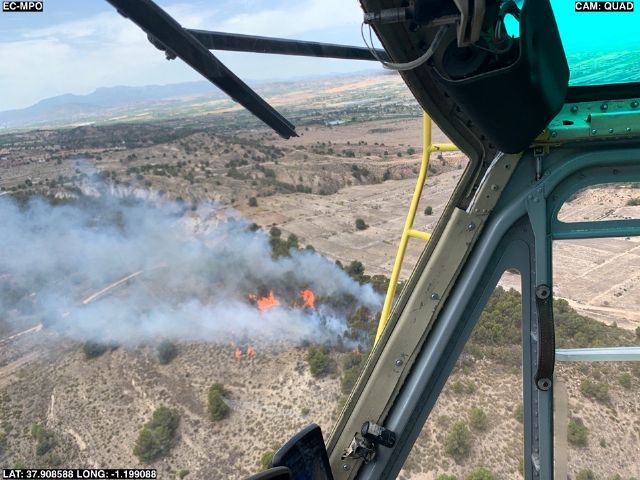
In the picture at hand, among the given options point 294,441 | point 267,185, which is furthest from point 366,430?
point 267,185

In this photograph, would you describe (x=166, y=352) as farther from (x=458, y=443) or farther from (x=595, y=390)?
(x=595, y=390)

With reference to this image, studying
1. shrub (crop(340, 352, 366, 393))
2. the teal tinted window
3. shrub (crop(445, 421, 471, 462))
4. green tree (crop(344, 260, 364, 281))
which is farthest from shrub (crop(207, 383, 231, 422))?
the teal tinted window

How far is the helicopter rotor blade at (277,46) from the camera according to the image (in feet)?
4.83

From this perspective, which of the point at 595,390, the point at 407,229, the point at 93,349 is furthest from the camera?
the point at 93,349

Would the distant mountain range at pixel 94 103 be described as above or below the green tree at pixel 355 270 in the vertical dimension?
above

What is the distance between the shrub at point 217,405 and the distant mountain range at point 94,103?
11256cm

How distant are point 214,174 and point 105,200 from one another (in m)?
10.7

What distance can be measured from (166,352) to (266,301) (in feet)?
20.0

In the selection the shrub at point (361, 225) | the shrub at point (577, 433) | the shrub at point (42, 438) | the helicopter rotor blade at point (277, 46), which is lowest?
the shrub at point (42, 438)

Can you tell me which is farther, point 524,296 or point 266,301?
point 266,301

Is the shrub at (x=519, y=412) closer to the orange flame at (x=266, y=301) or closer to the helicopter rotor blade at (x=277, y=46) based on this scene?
the helicopter rotor blade at (x=277, y=46)

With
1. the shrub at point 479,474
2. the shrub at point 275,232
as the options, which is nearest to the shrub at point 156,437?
the shrub at point 479,474

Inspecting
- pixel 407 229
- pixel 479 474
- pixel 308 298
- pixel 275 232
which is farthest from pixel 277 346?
pixel 407 229

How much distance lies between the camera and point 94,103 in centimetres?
14062
